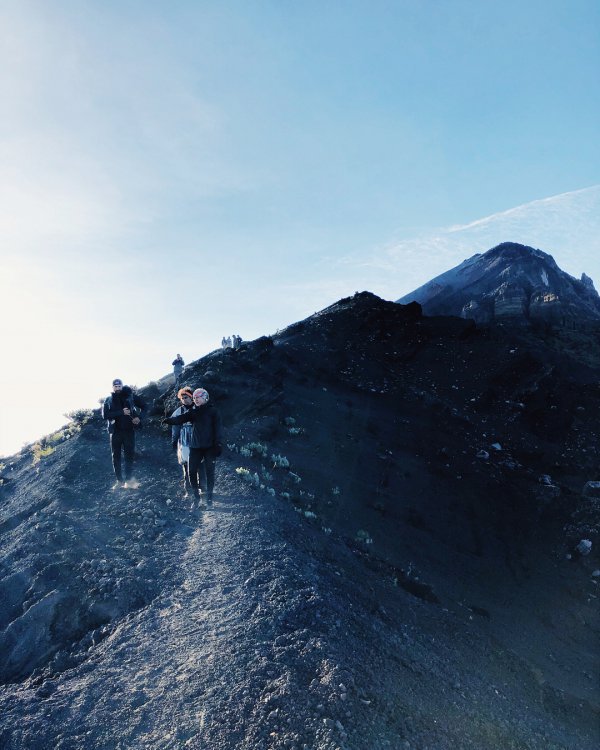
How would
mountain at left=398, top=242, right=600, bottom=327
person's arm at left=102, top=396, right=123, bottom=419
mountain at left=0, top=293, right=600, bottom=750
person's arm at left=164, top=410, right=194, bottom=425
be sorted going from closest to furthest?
mountain at left=0, top=293, right=600, bottom=750 → person's arm at left=164, top=410, right=194, bottom=425 → person's arm at left=102, top=396, right=123, bottom=419 → mountain at left=398, top=242, right=600, bottom=327

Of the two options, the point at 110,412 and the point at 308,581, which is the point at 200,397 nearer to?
the point at 110,412

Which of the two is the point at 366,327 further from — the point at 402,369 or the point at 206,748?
the point at 206,748

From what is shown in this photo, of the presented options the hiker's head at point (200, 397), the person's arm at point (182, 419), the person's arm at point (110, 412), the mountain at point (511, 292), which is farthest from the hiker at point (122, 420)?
the mountain at point (511, 292)

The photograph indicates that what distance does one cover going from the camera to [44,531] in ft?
30.2

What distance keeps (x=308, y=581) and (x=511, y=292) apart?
3639 cm

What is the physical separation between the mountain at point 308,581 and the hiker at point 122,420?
617 millimetres

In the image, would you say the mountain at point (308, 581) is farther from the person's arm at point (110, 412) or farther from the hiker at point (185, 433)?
the person's arm at point (110, 412)

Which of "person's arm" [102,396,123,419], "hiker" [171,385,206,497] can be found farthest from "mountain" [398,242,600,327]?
"person's arm" [102,396,123,419]

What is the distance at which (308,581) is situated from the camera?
7.45 m

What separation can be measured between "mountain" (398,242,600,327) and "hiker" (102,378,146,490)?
3014 centimetres

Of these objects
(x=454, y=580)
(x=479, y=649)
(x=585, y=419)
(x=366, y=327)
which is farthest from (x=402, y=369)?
(x=479, y=649)

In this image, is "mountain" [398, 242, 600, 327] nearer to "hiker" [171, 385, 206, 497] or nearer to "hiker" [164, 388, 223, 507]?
"hiker" [171, 385, 206, 497]

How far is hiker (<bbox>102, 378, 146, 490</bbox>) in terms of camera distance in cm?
1111

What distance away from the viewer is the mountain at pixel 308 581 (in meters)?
5.22
